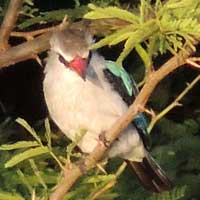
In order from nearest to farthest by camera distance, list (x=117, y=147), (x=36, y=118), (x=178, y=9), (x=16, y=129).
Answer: (x=178, y=9), (x=117, y=147), (x=16, y=129), (x=36, y=118)

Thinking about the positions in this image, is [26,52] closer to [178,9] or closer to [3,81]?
[178,9]

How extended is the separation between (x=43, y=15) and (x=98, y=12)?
147cm

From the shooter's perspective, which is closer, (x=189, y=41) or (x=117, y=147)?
(x=189, y=41)

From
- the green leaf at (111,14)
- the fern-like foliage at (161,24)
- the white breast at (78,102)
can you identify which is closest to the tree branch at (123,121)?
the fern-like foliage at (161,24)

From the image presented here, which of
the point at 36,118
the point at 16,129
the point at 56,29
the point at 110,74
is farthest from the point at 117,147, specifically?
the point at 36,118

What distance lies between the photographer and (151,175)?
393 cm

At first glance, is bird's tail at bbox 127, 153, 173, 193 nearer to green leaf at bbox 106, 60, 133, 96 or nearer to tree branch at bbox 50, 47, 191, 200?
green leaf at bbox 106, 60, 133, 96

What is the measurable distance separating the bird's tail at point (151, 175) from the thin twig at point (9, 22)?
34.3 inches

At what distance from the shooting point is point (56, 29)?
3.52 metres

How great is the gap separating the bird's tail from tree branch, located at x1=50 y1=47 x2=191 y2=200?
46.4 inches

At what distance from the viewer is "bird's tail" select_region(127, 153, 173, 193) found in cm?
390

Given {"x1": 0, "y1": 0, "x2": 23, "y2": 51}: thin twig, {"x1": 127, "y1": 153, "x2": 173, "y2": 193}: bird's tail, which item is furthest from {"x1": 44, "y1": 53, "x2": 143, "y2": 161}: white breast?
{"x1": 127, "y1": 153, "x2": 173, "y2": 193}: bird's tail

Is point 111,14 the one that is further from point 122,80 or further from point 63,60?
Answer: point 122,80

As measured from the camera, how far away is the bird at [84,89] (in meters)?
3.33
